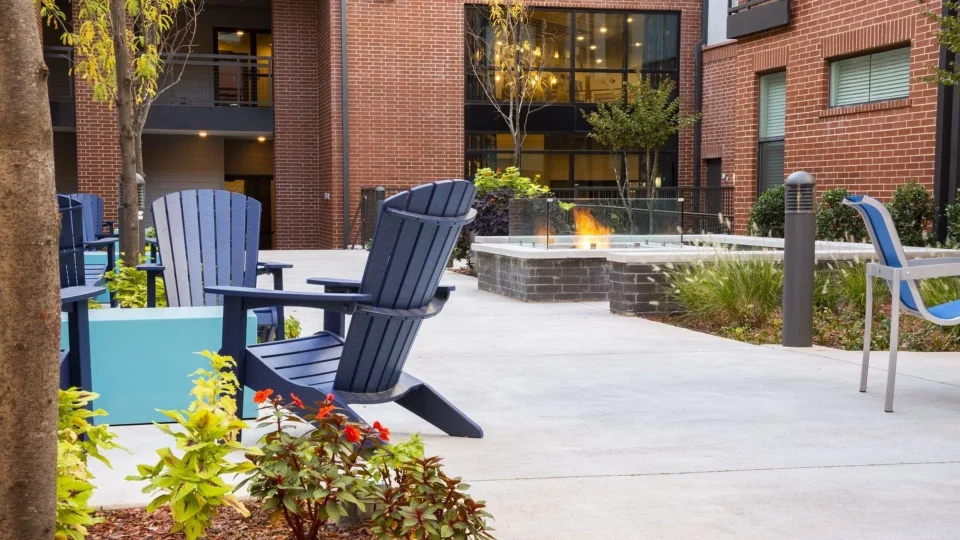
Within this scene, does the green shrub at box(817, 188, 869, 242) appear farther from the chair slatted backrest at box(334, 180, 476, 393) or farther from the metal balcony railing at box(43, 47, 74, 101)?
the metal balcony railing at box(43, 47, 74, 101)

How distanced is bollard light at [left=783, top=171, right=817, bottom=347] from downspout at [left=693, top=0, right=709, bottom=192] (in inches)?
612

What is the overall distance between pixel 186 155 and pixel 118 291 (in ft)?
60.9

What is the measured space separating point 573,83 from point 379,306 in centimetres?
1960

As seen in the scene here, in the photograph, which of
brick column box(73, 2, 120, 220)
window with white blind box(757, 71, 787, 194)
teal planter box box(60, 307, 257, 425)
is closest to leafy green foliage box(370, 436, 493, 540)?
teal planter box box(60, 307, 257, 425)

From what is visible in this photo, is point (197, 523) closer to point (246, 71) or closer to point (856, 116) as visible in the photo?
point (856, 116)

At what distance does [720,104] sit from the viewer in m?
22.3

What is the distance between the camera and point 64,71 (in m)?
23.5

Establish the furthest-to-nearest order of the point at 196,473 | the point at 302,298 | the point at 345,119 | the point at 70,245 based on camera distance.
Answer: the point at 345,119
the point at 70,245
the point at 302,298
the point at 196,473

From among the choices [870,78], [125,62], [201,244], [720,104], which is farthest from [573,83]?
[201,244]

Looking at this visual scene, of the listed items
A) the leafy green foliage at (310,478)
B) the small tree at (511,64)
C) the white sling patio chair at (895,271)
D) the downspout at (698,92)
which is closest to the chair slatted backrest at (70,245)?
the leafy green foliage at (310,478)

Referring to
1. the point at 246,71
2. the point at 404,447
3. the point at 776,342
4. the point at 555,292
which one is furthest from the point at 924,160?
the point at 246,71

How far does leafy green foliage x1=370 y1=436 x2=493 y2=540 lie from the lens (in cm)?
256

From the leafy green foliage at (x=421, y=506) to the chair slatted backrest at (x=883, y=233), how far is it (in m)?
3.10

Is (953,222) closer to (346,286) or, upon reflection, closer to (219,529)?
(346,286)
